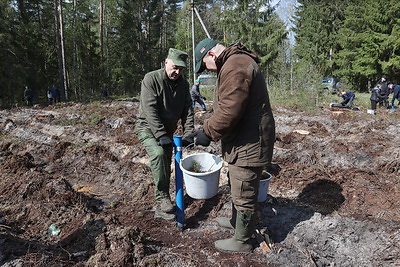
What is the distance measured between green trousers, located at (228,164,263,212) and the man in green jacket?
0.57 metres

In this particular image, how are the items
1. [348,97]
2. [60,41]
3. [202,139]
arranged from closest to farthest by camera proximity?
[202,139] < [348,97] < [60,41]

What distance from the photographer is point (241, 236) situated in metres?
2.40

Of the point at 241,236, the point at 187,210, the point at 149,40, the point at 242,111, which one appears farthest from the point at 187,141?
the point at 149,40

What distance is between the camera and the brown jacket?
2018mm

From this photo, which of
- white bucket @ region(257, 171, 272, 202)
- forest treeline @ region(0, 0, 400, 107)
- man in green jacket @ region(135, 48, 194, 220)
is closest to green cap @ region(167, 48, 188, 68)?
man in green jacket @ region(135, 48, 194, 220)

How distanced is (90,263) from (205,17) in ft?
106

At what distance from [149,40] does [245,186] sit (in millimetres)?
28582

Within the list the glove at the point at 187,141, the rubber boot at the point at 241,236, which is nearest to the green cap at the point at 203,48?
the glove at the point at 187,141

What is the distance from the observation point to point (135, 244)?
2.38m

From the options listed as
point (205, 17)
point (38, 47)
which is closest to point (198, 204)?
point (38, 47)

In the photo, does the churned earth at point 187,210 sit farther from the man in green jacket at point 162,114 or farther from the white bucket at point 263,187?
the man in green jacket at point 162,114

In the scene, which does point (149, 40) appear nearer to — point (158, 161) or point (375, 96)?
point (375, 96)

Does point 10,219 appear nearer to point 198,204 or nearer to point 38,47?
point 198,204

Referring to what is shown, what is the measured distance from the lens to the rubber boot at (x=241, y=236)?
2.31m
